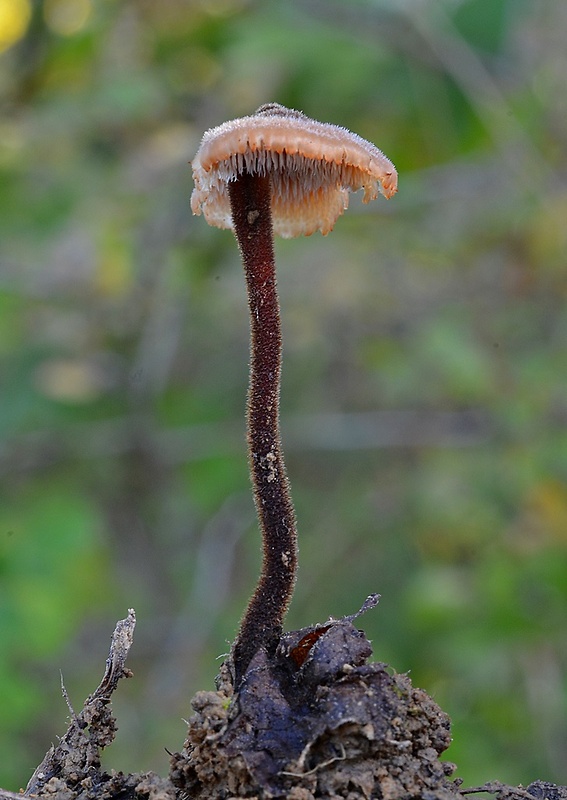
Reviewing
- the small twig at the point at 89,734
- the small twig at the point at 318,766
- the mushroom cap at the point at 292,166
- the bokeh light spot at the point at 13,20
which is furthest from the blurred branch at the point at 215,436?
the small twig at the point at 318,766

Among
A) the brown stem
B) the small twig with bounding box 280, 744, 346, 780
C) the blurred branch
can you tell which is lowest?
the small twig with bounding box 280, 744, 346, 780

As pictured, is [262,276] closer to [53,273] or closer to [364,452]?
[53,273]

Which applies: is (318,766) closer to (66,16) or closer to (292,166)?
(292,166)

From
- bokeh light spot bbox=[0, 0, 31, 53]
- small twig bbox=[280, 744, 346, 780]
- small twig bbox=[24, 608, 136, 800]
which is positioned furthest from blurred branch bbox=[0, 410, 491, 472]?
small twig bbox=[280, 744, 346, 780]

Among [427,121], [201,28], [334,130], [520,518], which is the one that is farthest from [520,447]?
[334,130]

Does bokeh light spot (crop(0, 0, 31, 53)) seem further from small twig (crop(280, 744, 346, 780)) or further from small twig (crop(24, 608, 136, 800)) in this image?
small twig (crop(280, 744, 346, 780))

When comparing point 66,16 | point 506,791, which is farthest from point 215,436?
point 506,791

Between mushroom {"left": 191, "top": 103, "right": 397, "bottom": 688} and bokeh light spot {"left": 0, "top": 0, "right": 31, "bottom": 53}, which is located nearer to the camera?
mushroom {"left": 191, "top": 103, "right": 397, "bottom": 688}
